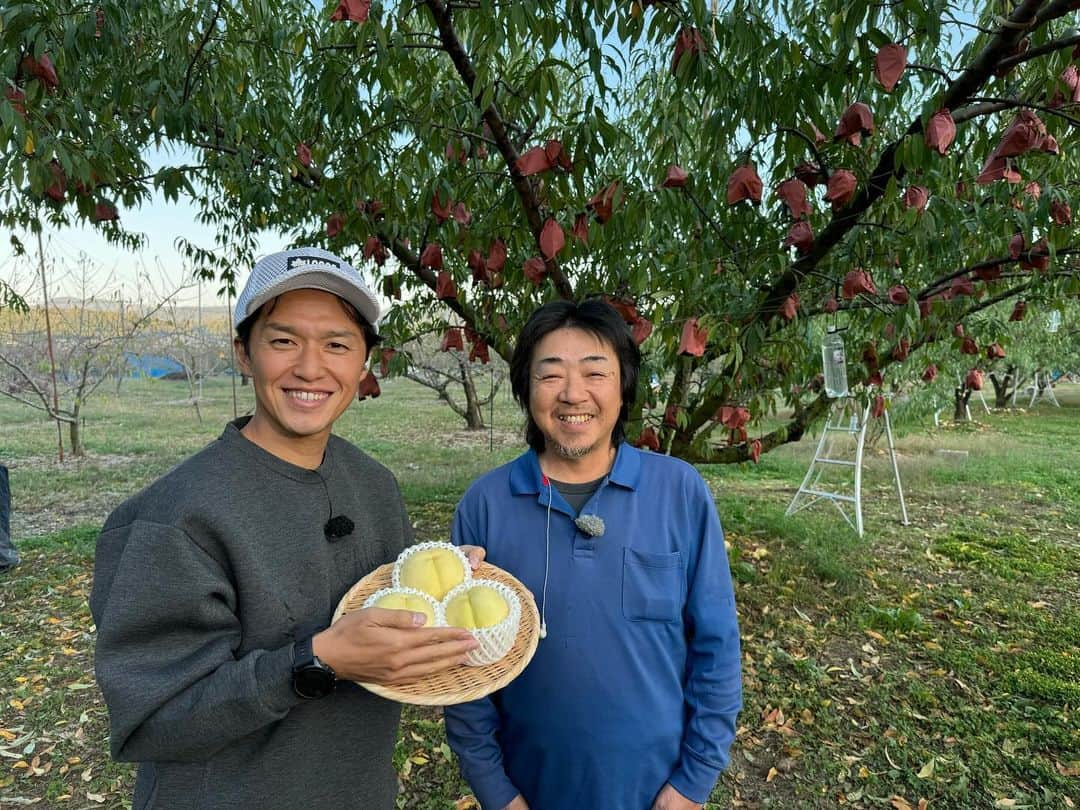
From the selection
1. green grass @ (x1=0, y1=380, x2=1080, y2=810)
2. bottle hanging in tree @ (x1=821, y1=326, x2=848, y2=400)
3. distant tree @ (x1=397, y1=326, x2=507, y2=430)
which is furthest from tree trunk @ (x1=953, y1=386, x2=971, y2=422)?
bottle hanging in tree @ (x1=821, y1=326, x2=848, y2=400)

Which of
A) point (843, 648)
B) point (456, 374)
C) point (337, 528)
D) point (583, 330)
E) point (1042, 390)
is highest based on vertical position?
point (456, 374)

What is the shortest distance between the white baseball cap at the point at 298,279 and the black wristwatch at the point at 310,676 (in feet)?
2.20

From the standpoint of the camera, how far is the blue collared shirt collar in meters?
1.63

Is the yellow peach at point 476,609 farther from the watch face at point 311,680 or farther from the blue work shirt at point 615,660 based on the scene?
the watch face at point 311,680

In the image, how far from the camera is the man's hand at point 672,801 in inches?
59.9

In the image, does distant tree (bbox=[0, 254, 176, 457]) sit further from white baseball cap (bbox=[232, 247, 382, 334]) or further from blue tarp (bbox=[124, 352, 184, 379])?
white baseball cap (bbox=[232, 247, 382, 334])

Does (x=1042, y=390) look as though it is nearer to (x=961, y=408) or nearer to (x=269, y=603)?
(x=961, y=408)

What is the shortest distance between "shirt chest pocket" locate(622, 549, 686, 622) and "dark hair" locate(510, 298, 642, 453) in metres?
0.37

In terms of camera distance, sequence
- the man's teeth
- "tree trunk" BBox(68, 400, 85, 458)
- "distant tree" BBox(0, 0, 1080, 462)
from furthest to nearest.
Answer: "tree trunk" BBox(68, 400, 85, 458) < "distant tree" BBox(0, 0, 1080, 462) < the man's teeth

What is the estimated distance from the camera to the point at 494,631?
133cm

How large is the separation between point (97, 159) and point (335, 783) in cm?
284

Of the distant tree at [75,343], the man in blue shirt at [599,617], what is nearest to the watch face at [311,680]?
the man in blue shirt at [599,617]

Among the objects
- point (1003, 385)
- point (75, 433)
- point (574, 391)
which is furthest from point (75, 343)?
point (1003, 385)

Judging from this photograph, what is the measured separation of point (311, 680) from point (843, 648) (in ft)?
14.5
